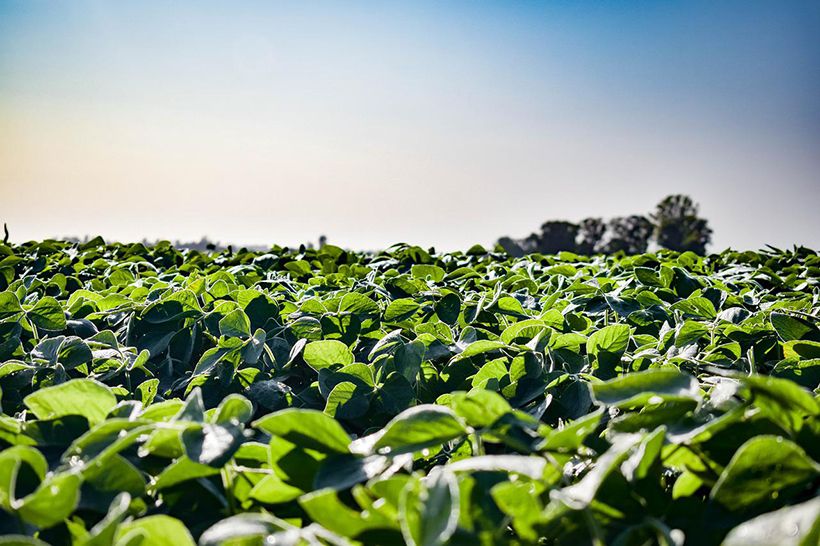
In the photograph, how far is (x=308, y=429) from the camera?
0.91 m

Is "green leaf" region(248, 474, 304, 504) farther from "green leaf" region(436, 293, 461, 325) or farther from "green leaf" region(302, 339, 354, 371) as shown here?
"green leaf" region(436, 293, 461, 325)

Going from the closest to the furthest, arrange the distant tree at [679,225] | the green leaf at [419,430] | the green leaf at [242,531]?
the green leaf at [242,531]
the green leaf at [419,430]
the distant tree at [679,225]

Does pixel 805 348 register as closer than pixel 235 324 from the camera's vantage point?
Yes

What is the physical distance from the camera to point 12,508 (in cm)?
81

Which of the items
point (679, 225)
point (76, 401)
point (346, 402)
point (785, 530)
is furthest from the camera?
point (679, 225)

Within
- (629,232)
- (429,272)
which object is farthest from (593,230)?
(429,272)

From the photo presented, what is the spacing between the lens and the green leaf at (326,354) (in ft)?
4.93

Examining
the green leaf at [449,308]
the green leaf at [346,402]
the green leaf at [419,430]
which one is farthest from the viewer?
the green leaf at [449,308]

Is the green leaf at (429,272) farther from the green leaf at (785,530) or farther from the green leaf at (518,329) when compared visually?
the green leaf at (785,530)

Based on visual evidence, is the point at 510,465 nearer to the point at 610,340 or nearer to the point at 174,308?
the point at 610,340

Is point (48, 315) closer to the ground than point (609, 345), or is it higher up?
higher up

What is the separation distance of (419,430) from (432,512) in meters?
0.18

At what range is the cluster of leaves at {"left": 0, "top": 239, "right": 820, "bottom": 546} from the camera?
776mm

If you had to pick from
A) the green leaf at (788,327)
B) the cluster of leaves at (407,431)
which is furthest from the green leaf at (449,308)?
the green leaf at (788,327)
